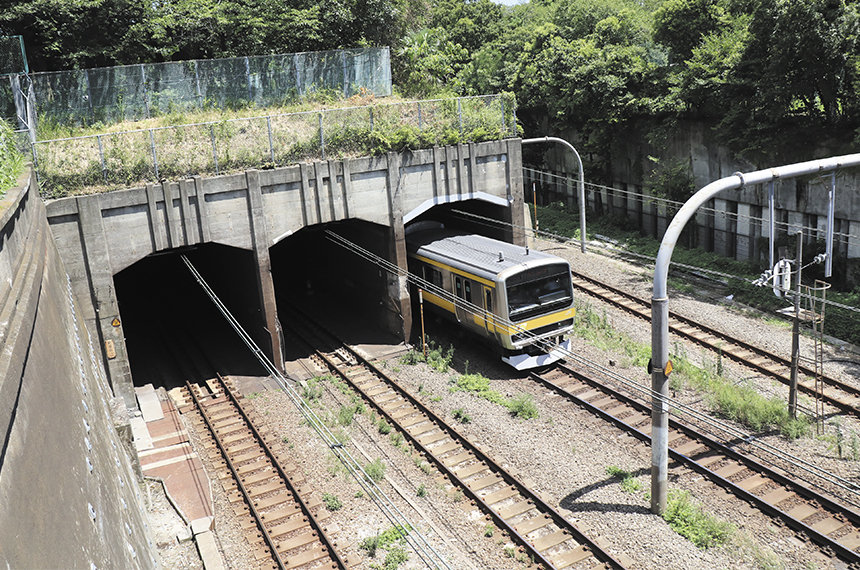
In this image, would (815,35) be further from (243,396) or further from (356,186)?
(243,396)

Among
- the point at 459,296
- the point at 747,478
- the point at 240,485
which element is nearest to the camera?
the point at 747,478

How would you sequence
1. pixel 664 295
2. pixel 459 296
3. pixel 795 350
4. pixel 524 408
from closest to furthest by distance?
pixel 664 295
pixel 795 350
pixel 524 408
pixel 459 296

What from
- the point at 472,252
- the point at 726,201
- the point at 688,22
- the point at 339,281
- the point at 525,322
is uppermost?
the point at 688,22

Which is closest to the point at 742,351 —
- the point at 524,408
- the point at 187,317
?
the point at 524,408

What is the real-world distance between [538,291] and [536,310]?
1.71 ft

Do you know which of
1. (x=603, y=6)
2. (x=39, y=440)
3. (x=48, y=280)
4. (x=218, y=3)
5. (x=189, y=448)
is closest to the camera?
(x=39, y=440)

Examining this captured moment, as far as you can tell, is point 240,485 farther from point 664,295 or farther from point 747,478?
point 747,478

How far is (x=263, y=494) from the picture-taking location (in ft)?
52.0

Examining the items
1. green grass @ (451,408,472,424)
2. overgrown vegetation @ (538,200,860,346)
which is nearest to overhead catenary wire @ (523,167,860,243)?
overgrown vegetation @ (538,200,860,346)

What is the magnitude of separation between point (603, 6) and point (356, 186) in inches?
1186

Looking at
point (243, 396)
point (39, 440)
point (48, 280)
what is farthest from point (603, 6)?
point (39, 440)

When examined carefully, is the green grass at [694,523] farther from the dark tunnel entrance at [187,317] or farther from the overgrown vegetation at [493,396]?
the dark tunnel entrance at [187,317]

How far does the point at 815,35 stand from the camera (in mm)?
24312

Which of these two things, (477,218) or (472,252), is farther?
(477,218)
